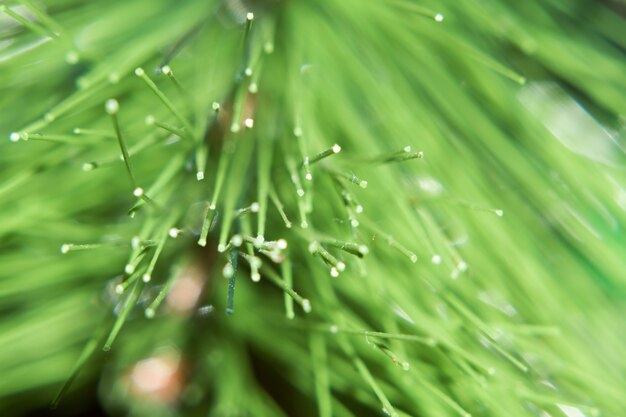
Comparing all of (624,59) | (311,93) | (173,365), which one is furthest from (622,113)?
(173,365)

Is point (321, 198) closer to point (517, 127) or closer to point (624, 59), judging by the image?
point (517, 127)

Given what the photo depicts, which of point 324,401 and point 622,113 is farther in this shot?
point 622,113

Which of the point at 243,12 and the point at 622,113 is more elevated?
the point at 243,12

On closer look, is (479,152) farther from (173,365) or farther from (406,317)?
(173,365)

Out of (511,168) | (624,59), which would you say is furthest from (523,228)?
(624,59)

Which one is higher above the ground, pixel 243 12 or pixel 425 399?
pixel 243 12

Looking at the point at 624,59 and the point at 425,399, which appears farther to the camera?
the point at 624,59
